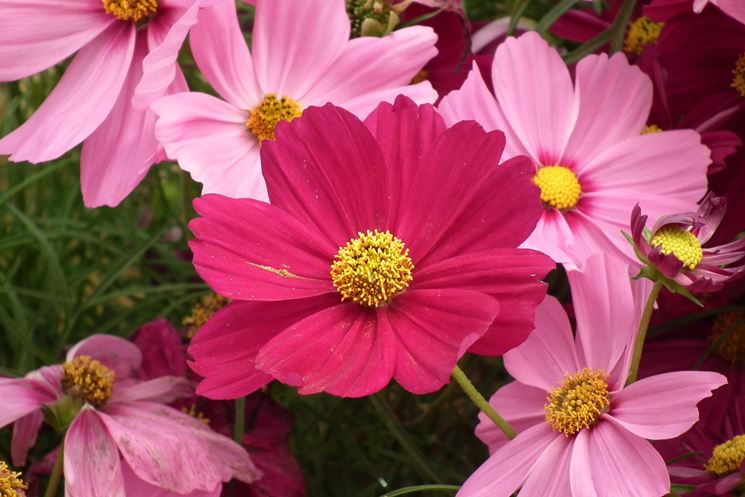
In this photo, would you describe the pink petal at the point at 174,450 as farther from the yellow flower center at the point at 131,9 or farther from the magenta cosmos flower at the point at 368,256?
the yellow flower center at the point at 131,9

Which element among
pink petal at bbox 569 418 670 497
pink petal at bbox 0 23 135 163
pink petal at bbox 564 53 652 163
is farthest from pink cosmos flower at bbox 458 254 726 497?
pink petal at bbox 0 23 135 163

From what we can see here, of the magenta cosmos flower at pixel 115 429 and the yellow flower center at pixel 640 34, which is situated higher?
the yellow flower center at pixel 640 34

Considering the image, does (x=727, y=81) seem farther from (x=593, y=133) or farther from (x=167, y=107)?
(x=167, y=107)

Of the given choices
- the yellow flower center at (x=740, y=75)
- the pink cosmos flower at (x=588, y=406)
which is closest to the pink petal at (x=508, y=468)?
the pink cosmos flower at (x=588, y=406)

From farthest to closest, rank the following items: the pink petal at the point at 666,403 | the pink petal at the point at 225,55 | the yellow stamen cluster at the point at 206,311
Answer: the yellow stamen cluster at the point at 206,311
the pink petal at the point at 225,55
the pink petal at the point at 666,403

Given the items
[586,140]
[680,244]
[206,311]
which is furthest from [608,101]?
[206,311]

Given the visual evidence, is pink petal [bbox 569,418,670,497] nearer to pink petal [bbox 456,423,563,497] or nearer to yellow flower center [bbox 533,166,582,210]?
pink petal [bbox 456,423,563,497]

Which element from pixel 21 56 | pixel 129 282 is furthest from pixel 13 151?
pixel 129 282

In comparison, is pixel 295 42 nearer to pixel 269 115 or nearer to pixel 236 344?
pixel 269 115
